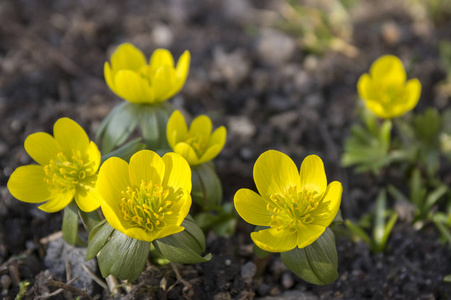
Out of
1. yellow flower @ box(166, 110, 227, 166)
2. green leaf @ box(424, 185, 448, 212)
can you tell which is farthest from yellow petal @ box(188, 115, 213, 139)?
green leaf @ box(424, 185, 448, 212)

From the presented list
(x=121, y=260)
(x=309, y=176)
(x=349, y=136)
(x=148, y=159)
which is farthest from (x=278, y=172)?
(x=349, y=136)

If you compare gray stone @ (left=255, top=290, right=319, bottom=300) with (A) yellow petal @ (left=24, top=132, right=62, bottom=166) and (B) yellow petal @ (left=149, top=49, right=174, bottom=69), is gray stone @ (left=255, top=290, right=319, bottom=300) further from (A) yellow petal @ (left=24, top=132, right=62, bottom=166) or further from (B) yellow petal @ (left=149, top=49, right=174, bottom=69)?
(B) yellow petal @ (left=149, top=49, right=174, bottom=69)

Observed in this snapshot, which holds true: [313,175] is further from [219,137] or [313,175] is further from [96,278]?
[96,278]

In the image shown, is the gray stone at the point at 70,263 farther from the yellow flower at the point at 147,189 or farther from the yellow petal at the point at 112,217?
the yellow petal at the point at 112,217

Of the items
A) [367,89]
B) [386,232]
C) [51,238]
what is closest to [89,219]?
[51,238]

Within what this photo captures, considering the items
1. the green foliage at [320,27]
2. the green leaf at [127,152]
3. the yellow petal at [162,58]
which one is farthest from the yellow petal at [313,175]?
the green foliage at [320,27]

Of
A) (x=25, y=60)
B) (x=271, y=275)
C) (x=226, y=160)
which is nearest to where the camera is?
(x=271, y=275)

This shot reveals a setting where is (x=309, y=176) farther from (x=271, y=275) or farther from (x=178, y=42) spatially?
(x=178, y=42)
